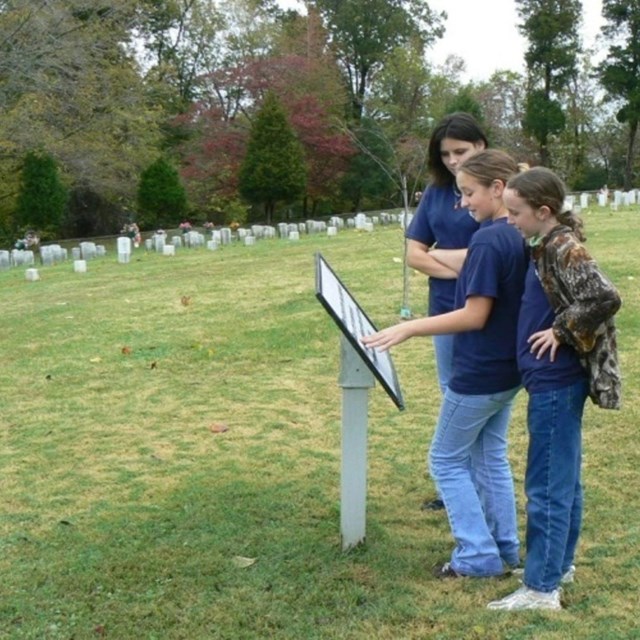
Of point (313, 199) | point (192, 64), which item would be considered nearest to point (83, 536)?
point (313, 199)

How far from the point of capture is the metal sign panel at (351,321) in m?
2.79

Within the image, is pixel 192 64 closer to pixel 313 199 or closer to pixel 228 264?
pixel 313 199

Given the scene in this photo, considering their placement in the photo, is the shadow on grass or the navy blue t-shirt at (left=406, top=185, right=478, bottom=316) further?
Result: the navy blue t-shirt at (left=406, top=185, right=478, bottom=316)

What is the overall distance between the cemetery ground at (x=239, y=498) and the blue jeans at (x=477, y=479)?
126 millimetres

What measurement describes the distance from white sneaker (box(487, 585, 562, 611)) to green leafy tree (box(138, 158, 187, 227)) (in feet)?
77.1

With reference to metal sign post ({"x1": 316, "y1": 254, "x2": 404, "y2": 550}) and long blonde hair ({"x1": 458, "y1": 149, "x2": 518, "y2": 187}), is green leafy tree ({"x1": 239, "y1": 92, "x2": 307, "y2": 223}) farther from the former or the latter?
long blonde hair ({"x1": 458, "y1": 149, "x2": 518, "y2": 187})

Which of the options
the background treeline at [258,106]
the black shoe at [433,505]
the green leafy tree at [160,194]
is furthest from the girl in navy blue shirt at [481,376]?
the green leafy tree at [160,194]

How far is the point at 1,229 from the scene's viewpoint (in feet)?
80.9

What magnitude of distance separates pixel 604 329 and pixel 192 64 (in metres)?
35.6

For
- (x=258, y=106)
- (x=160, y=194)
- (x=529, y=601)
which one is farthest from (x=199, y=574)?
(x=258, y=106)

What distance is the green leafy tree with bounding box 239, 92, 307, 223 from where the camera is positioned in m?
26.4

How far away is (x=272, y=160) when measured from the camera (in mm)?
26328

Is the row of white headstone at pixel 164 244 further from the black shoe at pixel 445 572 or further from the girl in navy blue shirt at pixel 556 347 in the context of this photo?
the girl in navy blue shirt at pixel 556 347

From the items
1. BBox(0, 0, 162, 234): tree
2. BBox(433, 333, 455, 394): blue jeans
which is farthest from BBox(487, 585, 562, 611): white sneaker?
BBox(0, 0, 162, 234): tree
